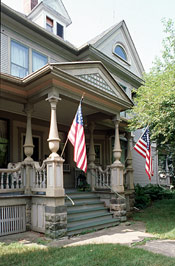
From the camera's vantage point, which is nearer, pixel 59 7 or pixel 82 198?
pixel 82 198

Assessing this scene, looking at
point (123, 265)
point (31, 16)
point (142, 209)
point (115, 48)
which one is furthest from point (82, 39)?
point (123, 265)

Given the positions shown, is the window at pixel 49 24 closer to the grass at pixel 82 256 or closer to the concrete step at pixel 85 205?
the concrete step at pixel 85 205

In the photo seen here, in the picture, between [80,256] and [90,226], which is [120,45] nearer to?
[90,226]

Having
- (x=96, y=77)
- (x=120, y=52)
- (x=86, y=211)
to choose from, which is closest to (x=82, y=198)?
(x=86, y=211)

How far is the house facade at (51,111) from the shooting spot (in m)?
6.89

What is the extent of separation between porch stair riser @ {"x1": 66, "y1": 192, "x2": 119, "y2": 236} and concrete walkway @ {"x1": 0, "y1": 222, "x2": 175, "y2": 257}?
11.3 inches

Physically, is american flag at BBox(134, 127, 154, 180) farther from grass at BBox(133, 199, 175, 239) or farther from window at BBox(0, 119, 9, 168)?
window at BBox(0, 119, 9, 168)

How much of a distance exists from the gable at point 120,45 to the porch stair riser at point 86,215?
7565 mm

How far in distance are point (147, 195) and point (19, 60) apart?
8.72m

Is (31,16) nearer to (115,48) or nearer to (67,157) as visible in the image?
(115,48)

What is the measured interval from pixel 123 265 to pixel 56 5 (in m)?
12.0

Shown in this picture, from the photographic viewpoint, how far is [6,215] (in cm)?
691

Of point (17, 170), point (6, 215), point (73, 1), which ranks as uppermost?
point (73, 1)

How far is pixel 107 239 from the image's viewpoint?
6336 millimetres
